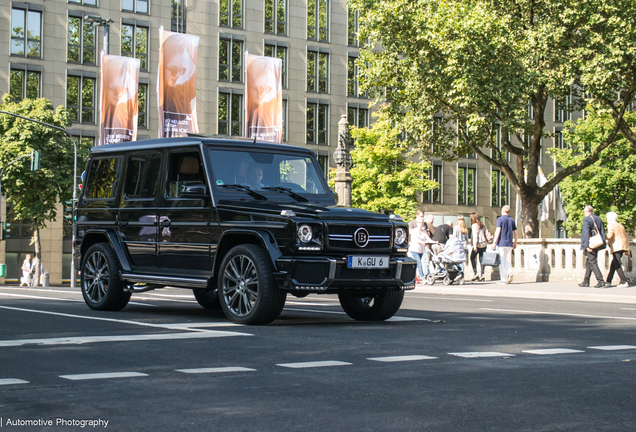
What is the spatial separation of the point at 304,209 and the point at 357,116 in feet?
176

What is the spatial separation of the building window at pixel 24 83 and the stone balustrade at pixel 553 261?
3346cm

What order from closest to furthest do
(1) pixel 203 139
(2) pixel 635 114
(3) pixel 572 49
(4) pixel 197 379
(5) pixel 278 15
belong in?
(4) pixel 197 379 → (1) pixel 203 139 → (3) pixel 572 49 → (2) pixel 635 114 → (5) pixel 278 15

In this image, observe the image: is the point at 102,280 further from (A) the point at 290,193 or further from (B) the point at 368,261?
(B) the point at 368,261

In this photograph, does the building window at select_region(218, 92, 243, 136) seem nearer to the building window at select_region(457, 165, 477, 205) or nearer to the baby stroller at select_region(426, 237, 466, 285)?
the building window at select_region(457, 165, 477, 205)

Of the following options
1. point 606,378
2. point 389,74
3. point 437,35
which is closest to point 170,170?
point 606,378

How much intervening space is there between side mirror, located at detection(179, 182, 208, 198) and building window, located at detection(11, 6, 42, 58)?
44118mm

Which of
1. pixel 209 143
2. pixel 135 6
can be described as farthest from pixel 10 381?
pixel 135 6

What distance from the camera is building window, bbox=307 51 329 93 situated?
6066cm

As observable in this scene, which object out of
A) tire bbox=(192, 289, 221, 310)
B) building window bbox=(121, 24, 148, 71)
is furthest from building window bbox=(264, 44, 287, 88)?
tire bbox=(192, 289, 221, 310)

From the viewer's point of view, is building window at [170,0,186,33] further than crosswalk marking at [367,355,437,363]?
Yes

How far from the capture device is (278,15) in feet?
195

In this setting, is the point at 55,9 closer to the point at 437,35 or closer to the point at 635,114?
the point at 437,35

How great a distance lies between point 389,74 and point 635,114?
994 inches

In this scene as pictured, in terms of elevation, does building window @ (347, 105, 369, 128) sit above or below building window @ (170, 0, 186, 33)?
below
